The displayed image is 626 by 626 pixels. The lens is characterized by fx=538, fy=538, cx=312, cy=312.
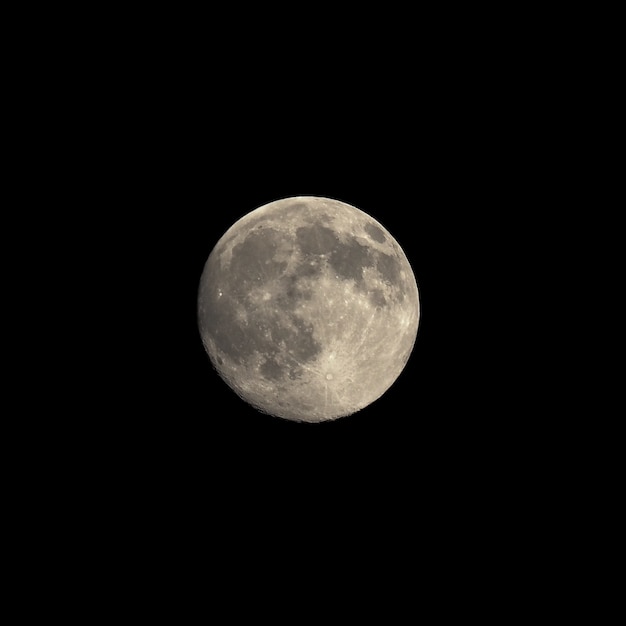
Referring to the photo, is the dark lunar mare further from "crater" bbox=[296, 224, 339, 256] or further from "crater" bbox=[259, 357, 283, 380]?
"crater" bbox=[296, 224, 339, 256]

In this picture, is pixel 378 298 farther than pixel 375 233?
No

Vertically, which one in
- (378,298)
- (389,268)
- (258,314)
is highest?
(389,268)

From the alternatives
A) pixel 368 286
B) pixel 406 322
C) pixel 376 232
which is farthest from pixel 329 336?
pixel 376 232

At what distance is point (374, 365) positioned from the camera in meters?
4.84

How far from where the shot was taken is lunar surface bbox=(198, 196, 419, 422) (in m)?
4.54

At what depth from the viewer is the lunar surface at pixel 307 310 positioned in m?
4.54

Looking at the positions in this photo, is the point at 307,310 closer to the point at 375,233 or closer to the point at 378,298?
the point at 378,298

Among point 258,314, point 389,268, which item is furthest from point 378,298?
point 258,314

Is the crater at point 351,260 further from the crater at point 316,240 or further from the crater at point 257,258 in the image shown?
the crater at point 257,258

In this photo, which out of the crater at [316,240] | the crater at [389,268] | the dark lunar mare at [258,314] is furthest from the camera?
the crater at [389,268]

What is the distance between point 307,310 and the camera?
4500mm

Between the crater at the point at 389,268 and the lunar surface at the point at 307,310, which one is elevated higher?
the crater at the point at 389,268

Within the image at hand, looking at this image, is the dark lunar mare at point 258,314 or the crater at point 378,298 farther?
the crater at point 378,298

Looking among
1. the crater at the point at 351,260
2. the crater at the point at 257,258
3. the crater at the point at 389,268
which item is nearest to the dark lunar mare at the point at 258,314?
the crater at the point at 257,258
